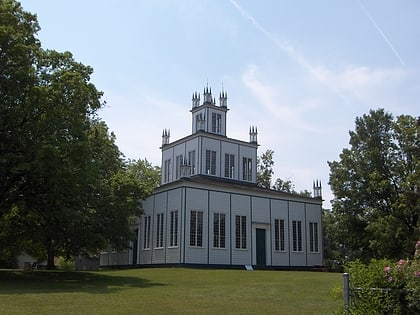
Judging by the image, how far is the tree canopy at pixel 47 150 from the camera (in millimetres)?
26406

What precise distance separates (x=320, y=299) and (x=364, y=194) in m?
28.7

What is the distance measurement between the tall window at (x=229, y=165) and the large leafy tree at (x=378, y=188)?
9.20m

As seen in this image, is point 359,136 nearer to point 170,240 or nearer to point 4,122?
point 170,240

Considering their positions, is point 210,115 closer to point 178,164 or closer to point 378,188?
point 178,164

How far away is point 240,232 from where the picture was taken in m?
40.5

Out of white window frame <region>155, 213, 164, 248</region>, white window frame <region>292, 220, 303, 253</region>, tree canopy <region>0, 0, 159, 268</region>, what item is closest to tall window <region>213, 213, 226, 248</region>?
white window frame <region>155, 213, 164, 248</region>

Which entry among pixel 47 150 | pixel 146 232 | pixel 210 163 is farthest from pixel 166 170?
pixel 47 150

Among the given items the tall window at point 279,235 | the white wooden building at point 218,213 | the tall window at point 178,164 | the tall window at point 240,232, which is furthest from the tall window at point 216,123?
the tall window at point 279,235

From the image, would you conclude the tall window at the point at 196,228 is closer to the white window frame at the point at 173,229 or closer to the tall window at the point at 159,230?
the white window frame at the point at 173,229

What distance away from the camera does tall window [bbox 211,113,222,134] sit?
47.7 metres

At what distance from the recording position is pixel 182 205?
37812mm

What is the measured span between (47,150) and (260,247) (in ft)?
72.3

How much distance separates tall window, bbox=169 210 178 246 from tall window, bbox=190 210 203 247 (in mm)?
1195

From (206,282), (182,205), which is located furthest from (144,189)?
(206,282)
